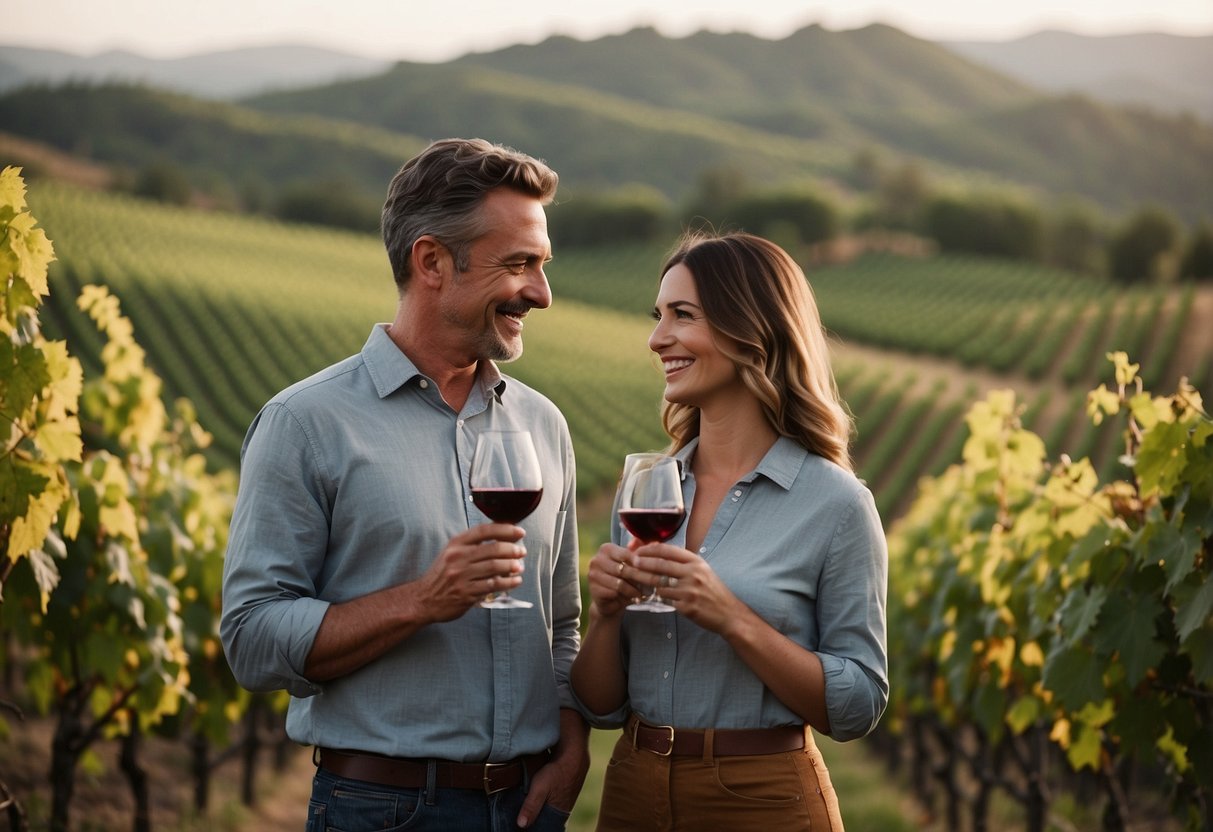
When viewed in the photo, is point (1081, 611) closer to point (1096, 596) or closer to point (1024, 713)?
point (1096, 596)

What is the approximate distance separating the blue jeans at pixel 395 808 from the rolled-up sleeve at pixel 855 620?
71 cm

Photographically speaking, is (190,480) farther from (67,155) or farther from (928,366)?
(67,155)

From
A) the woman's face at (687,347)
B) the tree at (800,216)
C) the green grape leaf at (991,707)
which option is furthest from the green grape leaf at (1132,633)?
the tree at (800,216)

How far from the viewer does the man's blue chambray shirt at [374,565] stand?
7.21 ft

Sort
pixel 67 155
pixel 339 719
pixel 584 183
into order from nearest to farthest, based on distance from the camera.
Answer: pixel 339 719 → pixel 67 155 → pixel 584 183

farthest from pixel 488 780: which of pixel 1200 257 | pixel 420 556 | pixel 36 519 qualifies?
pixel 1200 257

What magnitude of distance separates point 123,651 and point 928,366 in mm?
41904

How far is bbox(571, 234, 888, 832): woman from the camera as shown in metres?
2.29

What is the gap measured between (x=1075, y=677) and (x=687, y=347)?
181 cm

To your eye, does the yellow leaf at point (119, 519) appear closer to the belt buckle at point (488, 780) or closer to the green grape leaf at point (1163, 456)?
the belt buckle at point (488, 780)

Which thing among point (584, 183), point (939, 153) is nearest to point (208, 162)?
point (584, 183)

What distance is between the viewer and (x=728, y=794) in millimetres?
2307

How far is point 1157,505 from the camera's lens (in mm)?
3438

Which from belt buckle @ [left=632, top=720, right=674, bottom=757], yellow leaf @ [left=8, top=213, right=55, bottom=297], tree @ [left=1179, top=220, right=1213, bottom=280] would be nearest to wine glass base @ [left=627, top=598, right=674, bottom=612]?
belt buckle @ [left=632, top=720, right=674, bottom=757]
